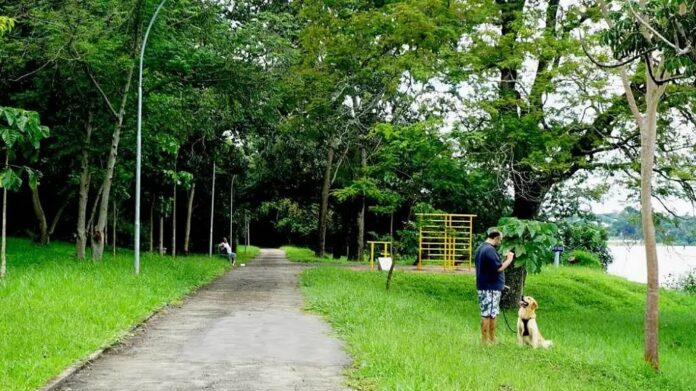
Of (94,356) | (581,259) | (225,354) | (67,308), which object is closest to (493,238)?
(225,354)

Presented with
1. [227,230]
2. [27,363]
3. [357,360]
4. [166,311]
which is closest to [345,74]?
[166,311]

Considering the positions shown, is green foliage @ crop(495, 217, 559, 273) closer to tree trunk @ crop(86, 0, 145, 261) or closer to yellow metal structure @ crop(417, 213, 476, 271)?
tree trunk @ crop(86, 0, 145, 261)

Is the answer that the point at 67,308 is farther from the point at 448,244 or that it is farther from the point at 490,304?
the point at 448,244

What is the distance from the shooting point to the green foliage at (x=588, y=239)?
1863 inches

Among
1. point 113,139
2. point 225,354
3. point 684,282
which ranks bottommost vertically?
point 684,282

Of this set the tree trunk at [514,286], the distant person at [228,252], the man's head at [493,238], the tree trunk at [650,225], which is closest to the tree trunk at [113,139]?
the tree trunk at [514,286]

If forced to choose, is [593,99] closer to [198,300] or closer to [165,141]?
[198,300]

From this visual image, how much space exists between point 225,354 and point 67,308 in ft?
12.8

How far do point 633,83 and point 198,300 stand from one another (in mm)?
11279

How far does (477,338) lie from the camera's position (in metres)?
12.7

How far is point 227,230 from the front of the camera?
5428 centimetres

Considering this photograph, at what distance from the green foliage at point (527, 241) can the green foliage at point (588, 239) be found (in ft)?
109

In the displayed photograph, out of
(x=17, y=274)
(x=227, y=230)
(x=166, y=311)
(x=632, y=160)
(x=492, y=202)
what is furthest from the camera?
(x=227, y=230)

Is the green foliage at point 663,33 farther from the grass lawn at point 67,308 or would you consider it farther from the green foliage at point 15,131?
the grass lawn at point 67,308
